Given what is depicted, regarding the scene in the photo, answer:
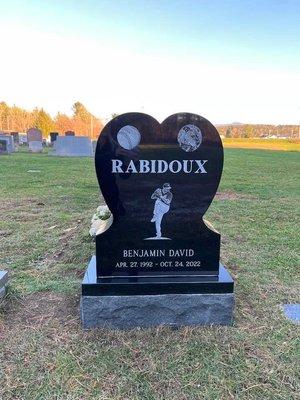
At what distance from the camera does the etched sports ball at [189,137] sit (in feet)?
8.48

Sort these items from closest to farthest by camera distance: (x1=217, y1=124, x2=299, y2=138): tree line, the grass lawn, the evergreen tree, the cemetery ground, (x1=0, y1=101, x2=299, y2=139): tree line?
the cemetery ground → the grass lawn → the evergreen tree → (x1=0, y1=101, x2=299, y2=139): tree line → (x1=217, y1=124, x2=299, y2=138): tree line

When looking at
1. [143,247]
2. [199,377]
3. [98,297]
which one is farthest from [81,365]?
[143,247]

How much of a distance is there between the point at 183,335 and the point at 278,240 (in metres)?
2.70

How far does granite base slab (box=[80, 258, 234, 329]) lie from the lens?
8.57 ft

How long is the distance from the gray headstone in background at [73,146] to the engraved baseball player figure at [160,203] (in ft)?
65.5

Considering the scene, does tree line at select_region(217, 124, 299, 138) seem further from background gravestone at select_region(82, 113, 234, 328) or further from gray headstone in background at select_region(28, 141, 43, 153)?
background gravestone at select_region(82, 113, 234, 328)

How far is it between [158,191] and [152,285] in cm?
73

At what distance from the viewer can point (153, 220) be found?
2.73 meters

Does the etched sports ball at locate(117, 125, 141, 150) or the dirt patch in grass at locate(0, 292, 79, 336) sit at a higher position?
the etched sports ball at locate(117, 125, 141, 150)

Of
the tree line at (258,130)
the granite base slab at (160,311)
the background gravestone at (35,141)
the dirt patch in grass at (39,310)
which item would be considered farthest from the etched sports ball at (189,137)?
the tree line at (258,130)

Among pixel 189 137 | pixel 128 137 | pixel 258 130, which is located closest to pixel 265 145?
pixel 189 137

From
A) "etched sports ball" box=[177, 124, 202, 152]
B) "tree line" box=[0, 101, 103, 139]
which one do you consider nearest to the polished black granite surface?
"etched sports ball" box=[177, 124, 202, 152]

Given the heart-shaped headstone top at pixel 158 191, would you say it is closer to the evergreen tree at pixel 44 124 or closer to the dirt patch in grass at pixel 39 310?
the dirt patch in grass at pixel 39 310

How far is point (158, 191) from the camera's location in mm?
2688
